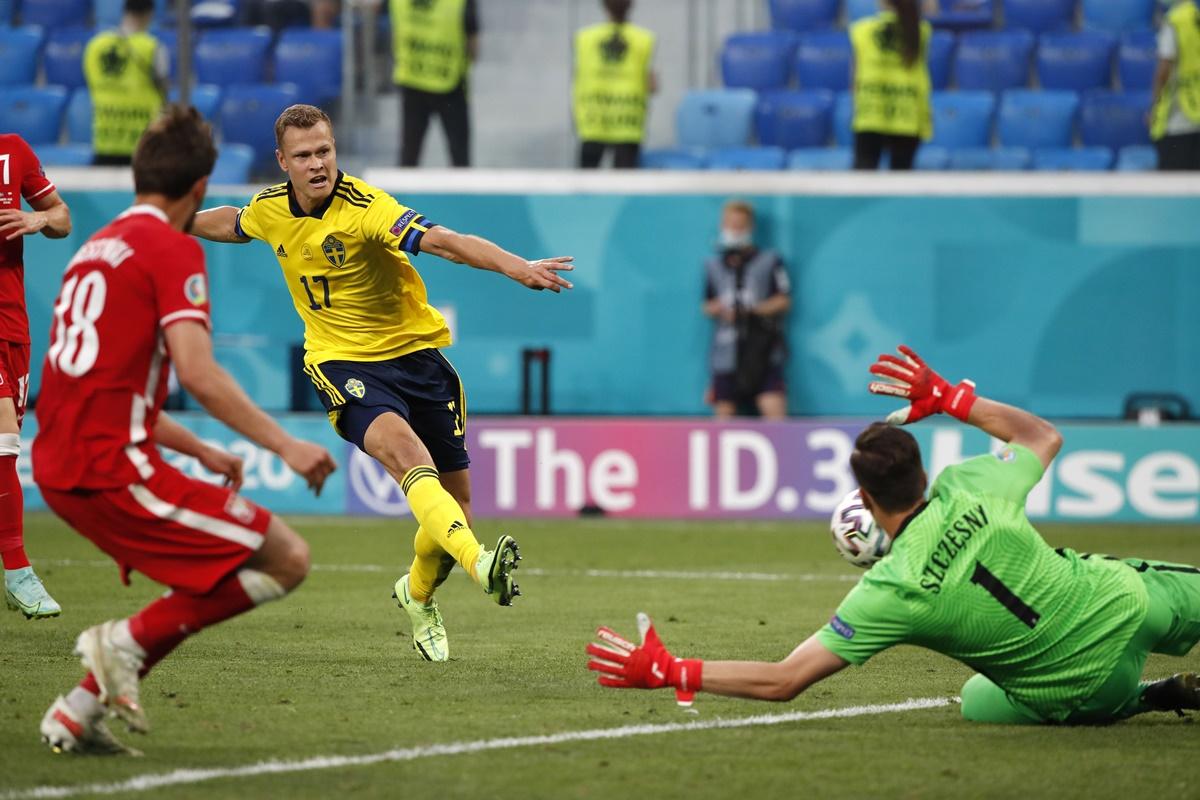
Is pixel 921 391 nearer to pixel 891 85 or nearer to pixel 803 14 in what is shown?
pixel 891 85

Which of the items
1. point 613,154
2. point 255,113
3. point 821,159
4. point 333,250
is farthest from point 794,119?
point 333,250

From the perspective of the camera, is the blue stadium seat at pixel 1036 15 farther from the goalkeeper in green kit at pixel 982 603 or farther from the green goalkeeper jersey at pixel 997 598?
the green goalkeeper jersey at pixel 997 598

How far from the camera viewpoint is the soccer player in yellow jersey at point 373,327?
24.7 ft

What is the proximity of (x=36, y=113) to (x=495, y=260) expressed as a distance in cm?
1125

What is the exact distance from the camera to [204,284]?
16.8 ft

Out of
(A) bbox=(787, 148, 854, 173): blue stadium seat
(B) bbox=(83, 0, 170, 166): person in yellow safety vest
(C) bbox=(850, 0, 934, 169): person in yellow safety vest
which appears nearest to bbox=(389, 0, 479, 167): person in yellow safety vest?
(B) bbox=(83, 0, 170, 166): person in yellow safety vest

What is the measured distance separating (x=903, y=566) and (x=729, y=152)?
11389 millimetres

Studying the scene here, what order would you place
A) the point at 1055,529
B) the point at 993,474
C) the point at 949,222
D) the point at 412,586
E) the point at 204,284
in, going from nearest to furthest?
the point at 204,284
the point at 993,474
the point at 412,586
the point at 1055,529
the point at 949,222

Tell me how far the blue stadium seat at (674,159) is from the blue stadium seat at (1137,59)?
12.7 feet

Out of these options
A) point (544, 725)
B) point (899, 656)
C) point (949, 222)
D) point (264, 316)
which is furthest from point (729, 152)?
point (544, 725)

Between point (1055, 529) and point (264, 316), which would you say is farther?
point (264, 316)

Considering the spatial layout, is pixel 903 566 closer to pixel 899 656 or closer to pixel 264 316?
pixel 899 656

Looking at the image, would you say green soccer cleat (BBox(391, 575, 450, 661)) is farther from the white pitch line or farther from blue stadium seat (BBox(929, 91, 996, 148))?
blue stadium seat (BBox(929, 91, 996, 148))

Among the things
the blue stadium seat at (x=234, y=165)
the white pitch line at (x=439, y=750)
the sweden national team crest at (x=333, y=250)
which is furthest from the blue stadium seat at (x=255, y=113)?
the white pitch line at (x=439, y=750)
